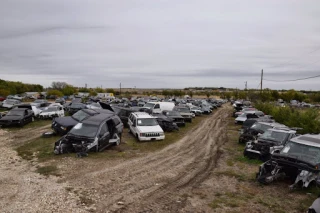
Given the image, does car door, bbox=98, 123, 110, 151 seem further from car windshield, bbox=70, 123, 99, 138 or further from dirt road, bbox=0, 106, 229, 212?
dirt road, bbox=0, 106, 229, 212

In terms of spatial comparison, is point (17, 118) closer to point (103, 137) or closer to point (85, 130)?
point (85, 130)

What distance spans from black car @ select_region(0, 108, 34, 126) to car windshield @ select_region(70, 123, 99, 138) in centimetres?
1039

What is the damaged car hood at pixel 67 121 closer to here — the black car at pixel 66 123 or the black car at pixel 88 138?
the black car at pixel 66 123

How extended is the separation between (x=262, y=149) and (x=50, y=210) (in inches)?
377

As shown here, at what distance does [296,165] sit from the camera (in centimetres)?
916

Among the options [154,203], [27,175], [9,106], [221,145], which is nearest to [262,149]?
[221,145]

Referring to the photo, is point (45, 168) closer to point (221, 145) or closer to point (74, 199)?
point (74, 199)

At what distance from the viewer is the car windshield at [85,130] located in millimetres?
12961

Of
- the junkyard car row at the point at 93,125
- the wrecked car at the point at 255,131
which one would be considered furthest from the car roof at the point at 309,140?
the junkyard car row at the point at 93,125

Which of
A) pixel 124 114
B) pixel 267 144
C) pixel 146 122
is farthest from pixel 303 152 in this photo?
pixel 124 114

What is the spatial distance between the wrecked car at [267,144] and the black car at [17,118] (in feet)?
56.8

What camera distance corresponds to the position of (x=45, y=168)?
1037 cm

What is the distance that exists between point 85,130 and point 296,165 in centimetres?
928

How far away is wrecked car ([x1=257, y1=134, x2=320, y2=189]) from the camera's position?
29.3 ft
